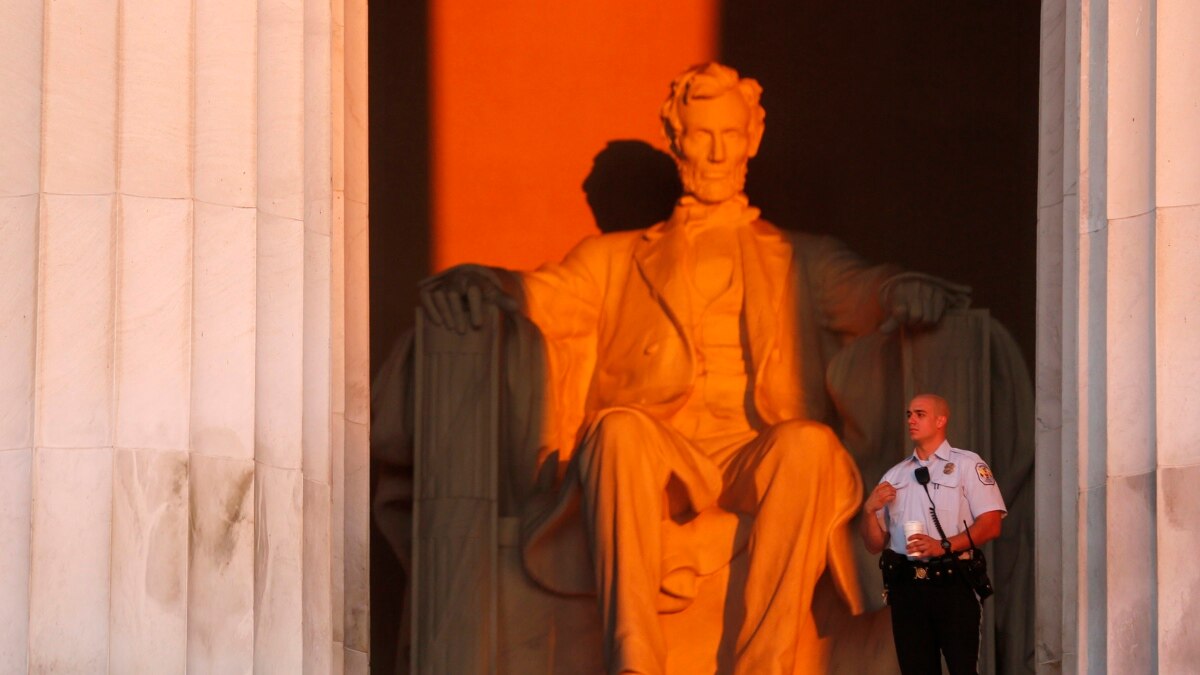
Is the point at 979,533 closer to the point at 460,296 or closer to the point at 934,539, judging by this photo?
the point at 934,539

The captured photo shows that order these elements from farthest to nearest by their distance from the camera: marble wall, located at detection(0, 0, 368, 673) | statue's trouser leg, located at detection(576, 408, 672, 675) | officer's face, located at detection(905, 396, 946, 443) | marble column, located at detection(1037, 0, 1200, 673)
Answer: statue's trouser leg, located at detection(576, 408, 672, 675) → officer's face, located at detection(905, 396, 946, 443) → marble wall, located at detection(0, 0, 368, 673) → marble column, located at detection(1037, 0, 1200, 673)

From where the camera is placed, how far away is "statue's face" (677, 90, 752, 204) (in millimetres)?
9945

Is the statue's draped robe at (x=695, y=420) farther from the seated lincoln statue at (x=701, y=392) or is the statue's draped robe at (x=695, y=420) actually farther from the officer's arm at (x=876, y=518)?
the officer's arm at (x=876, y=518)

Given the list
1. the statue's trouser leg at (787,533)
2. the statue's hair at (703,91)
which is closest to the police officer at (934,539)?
the statue's trouser leg at (787,533)

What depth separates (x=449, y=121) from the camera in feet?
36.5

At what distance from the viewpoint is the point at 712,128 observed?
9.94 metres

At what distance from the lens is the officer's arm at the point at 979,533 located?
7145 millimetres

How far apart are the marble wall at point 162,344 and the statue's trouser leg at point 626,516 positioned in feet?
5.35

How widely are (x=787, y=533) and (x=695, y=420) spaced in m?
0.95

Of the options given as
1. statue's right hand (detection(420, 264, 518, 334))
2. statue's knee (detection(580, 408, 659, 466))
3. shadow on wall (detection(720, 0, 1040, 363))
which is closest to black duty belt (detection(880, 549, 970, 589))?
statue's knee (detection(580, 408, 659, 466))

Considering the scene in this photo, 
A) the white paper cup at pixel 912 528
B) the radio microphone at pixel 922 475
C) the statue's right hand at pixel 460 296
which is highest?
the statue's right hand at pixel 460 296

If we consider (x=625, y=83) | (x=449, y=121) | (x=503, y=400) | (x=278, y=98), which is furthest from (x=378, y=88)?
(x=278, y=98)

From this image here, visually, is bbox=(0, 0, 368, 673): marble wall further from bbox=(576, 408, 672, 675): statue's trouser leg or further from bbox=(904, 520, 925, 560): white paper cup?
bbox=(576, 408, 672, 675): statue's trouser leg

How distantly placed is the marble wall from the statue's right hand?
6.79 feet
